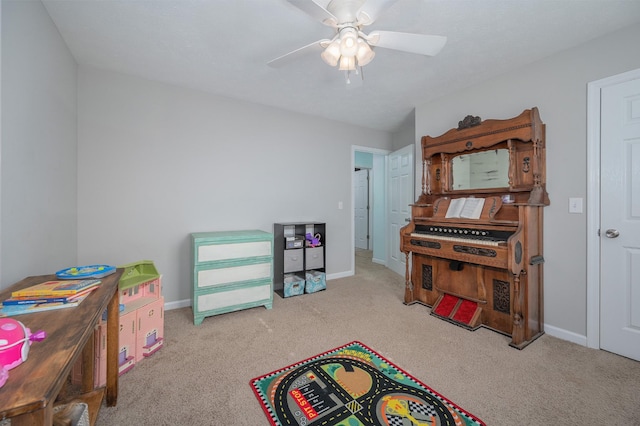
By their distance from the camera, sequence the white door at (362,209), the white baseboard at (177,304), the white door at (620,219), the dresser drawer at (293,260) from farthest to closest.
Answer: the white door at (362,209) < the dresser drawer at (293,260) < the white baseboard at (177,304) < the white door at (620,219)

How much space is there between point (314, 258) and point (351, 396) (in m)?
2.06

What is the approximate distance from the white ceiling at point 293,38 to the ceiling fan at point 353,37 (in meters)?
0.10

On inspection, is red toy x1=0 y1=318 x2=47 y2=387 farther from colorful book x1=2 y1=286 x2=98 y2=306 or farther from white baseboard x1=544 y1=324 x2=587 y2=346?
white baseboard x1=544 y1=324 x2=587 y2=346

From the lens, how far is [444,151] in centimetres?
286

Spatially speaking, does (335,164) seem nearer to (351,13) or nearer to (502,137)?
(502,137)

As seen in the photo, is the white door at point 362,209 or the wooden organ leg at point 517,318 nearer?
the wooden organ leg at point 517,318

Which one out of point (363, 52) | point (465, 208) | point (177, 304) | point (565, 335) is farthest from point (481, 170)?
point (177, 304)

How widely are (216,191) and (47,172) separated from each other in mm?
1430

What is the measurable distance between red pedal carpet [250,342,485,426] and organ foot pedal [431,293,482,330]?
3.32 feet

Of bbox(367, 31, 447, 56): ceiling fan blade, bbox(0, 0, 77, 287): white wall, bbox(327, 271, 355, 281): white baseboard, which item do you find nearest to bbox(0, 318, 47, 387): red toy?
bbox(0, 0, 77, 287): white wall

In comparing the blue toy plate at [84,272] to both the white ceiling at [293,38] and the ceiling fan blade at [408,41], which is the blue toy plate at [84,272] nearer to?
the white ceiling at [293,38]

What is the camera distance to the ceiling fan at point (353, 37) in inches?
53.7

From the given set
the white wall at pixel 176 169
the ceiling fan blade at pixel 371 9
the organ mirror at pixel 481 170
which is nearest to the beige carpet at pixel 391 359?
the white wall at pixel 176 169

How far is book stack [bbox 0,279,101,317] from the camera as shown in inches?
38.5
